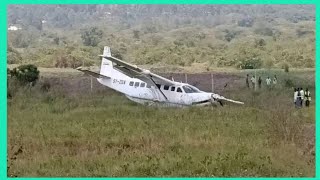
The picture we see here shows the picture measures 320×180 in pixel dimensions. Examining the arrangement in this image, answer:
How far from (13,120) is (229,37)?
21.8 feet

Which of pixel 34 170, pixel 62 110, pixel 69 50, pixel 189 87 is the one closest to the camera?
pixel 34 170

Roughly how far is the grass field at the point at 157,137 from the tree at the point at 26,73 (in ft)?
0.93

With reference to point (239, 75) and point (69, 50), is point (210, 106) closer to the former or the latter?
point (239, 75)

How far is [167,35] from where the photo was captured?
66.0 ft

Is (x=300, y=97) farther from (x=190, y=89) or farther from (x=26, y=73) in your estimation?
(x=26, y=73)

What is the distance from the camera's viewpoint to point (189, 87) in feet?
68.5

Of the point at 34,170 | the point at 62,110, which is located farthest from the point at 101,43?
the point at 34,170

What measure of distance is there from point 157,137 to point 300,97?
4014 millimetres

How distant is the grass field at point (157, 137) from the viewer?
47.7 ft

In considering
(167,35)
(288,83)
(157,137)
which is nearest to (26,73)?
(157,137)

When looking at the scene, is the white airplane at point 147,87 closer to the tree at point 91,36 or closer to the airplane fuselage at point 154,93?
the airplane fuselage at point 154,93

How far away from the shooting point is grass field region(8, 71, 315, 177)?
47.7 feet

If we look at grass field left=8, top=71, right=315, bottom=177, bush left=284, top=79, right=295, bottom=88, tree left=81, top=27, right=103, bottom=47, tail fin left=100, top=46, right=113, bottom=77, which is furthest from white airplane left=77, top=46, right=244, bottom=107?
bush left=284, top=79, right=295, bottom=88

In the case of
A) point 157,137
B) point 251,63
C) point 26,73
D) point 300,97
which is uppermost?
point 26,73
